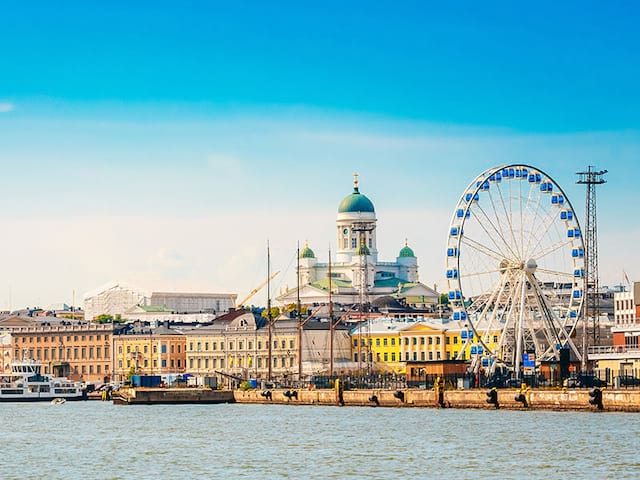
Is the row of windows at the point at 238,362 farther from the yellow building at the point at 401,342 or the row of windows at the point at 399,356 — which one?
the row of windows at the point at 399,356

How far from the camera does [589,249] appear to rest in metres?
122

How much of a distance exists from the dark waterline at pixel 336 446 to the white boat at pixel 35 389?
43349 millimetres

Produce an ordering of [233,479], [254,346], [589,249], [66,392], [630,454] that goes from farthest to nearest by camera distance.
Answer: [254,346], [66,392], [589,249], [630,454], [233,479]

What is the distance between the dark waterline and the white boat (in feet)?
142

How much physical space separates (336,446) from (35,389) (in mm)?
78094

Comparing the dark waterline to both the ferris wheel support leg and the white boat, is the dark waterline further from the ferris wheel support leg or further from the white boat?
the white boat

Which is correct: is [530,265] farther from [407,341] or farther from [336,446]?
[407,341]

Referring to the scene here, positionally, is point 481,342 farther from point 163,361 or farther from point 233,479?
point 163,361

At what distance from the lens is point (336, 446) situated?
72.1 m

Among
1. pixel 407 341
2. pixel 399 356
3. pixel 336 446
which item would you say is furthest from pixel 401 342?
pixel 336 446

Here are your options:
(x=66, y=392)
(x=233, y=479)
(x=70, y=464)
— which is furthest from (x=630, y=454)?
(x=66, y=392)

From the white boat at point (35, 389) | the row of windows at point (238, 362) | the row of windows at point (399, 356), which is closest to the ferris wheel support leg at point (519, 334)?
the white boat at point (35, 389)

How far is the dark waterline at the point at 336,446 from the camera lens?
2394 inches

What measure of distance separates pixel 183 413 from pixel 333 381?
73.8ft
